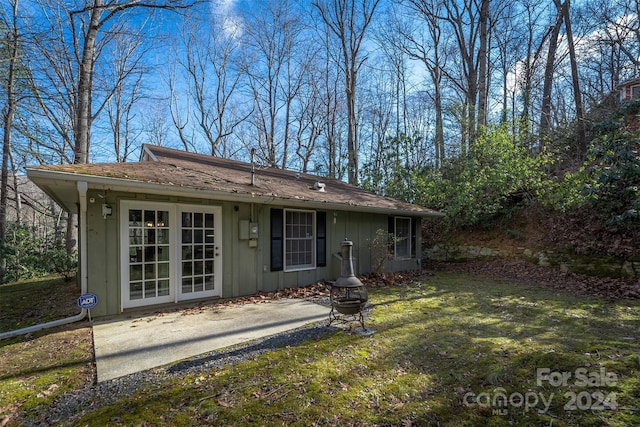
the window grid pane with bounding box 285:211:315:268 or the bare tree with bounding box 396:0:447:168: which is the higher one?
the bare tree with bounding box 396:0:447:168

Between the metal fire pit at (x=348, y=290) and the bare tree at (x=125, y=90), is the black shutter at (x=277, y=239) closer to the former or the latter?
the metal fire pit at (x=348, y=290)

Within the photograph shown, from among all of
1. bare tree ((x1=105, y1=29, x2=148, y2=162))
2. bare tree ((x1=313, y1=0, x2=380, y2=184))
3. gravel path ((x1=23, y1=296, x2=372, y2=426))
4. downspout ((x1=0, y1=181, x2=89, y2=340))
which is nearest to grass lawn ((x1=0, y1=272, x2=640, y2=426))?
gravel path ((x1=23, y1=296, x2=372, y2=426))

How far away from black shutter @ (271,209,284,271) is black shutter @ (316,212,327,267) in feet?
3.52

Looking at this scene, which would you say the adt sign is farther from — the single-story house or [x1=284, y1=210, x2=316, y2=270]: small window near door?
[x1=284, y1=210, x2=316, y2=270]: small window near door

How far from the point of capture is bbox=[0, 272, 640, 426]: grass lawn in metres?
2.30

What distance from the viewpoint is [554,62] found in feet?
46.3

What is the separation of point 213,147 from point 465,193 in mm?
14521

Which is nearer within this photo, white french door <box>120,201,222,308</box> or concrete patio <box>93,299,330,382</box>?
concrete patio <box>93,299,330,382</box>

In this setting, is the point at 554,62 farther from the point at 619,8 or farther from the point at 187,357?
the point at 187,357

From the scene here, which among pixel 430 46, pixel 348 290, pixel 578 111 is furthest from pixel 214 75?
pixel 348 290

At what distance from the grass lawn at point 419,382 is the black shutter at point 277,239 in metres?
3.03

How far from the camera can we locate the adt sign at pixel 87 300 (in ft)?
14.7

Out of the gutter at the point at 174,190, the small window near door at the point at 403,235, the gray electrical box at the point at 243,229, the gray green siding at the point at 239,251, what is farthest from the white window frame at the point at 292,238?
the small window near door at the point at 403,235

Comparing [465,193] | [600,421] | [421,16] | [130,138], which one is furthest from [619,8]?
[130,138]
